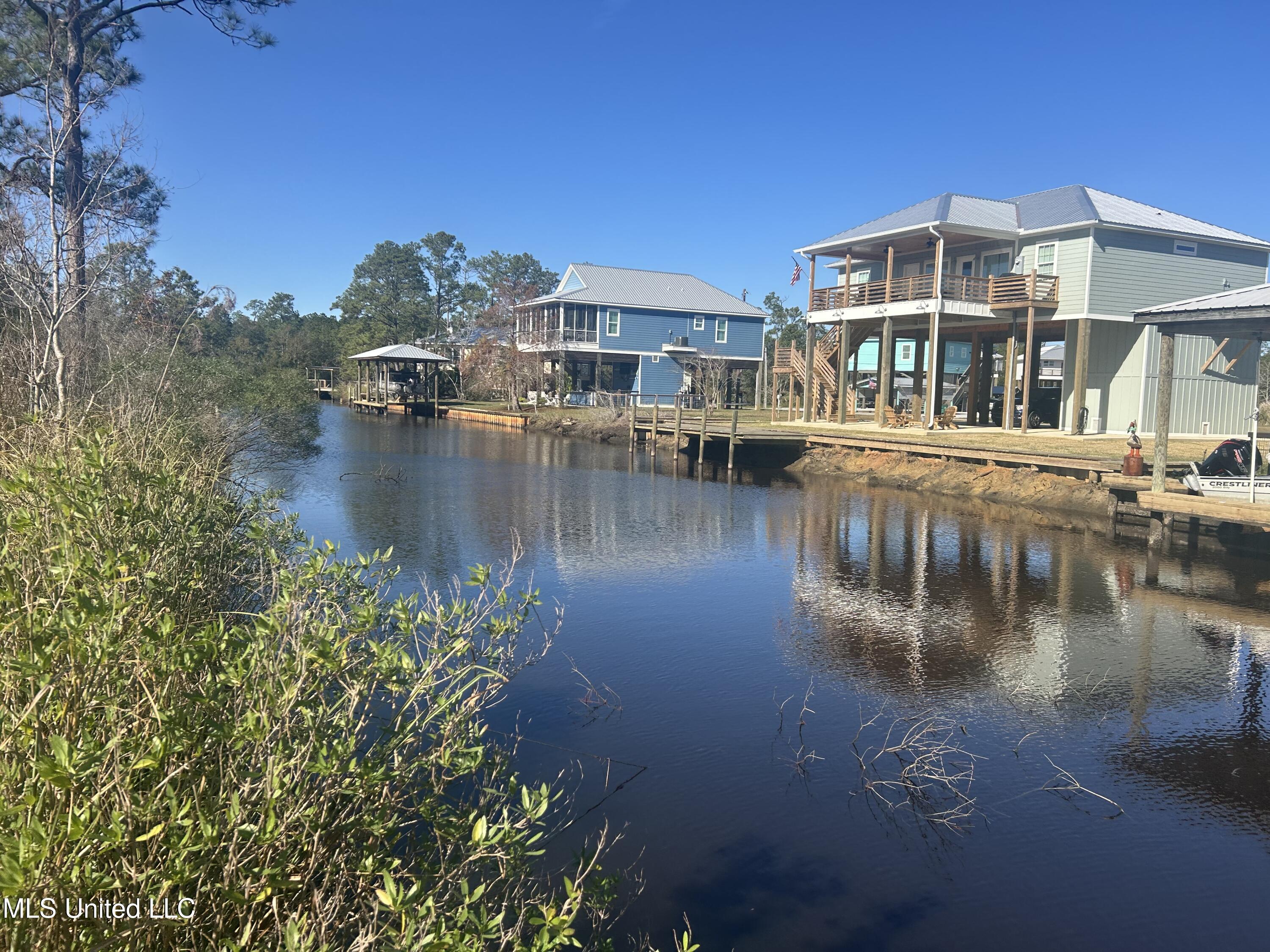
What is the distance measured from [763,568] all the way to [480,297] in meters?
72.3

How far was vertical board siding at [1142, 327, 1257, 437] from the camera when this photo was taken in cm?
2983

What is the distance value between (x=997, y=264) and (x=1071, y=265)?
9.51 feet

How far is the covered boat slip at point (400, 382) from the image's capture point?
189 feet

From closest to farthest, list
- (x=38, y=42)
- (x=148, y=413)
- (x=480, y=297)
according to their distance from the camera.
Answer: (x=148, y=413) → (x=38, y=42) → (x=480, y=297)

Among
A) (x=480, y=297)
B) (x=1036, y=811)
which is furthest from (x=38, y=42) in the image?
(x=480, y=297)

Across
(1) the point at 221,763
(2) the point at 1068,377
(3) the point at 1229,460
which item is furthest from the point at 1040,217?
(1) the point at 221,763

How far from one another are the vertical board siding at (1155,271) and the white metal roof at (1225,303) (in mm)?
13276

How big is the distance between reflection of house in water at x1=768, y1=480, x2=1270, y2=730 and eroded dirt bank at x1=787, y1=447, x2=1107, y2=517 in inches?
106

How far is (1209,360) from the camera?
16.9 m

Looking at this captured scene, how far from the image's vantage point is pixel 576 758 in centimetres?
834

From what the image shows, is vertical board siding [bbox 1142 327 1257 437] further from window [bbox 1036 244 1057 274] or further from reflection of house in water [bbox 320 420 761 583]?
reflection of house in water [bbox 320 420 761 583]

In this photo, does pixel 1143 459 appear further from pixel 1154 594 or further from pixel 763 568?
pixel 763 568

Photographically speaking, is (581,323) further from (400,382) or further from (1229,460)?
(1229,460)

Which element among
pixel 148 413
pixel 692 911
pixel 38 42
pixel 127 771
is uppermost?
pixel 38 42
